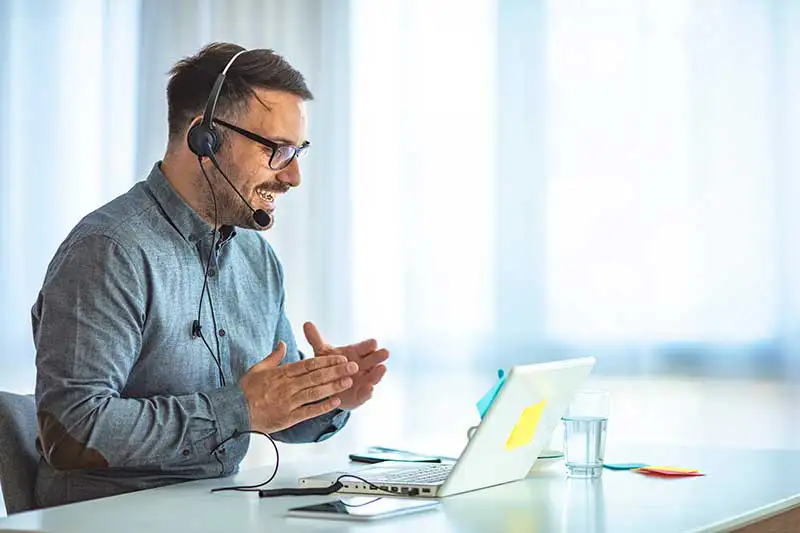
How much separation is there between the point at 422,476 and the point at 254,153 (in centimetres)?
73

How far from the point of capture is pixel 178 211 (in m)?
1.91

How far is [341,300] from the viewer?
135 inches

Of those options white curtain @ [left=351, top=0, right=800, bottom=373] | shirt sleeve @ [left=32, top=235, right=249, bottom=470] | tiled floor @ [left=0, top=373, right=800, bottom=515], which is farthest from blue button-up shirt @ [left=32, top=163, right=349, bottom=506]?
white curtain @ [left=351, top=0, right=800, bottom=373]

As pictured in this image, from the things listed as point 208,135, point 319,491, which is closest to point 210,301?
point 208,135

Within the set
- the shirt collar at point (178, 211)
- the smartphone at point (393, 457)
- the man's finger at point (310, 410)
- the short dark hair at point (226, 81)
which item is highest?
the short dark hair at point (226, 81)

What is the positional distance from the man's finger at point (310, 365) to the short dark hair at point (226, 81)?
546mm

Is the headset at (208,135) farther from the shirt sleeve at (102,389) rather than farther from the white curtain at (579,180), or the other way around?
the white curtain at (579,180)

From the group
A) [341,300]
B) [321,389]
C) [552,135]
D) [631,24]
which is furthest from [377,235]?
[321,389]

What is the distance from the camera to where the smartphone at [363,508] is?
1255 mm

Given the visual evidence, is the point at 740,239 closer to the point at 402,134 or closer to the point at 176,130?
the point at 402,134

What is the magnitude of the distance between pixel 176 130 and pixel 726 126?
163 cm

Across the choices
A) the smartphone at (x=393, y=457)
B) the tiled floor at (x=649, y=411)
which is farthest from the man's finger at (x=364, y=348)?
the tiled floor at (x=649, y=411)

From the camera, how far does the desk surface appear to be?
1214 millimetres

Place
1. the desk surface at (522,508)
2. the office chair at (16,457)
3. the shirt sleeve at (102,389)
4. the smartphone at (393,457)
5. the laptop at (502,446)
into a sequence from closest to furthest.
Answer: the desk surface at (522,508) < the laptop at (502,446) < the shirt sleeve at (102,389) < the office chair at (16,457) < the smartphone at (393,457)
